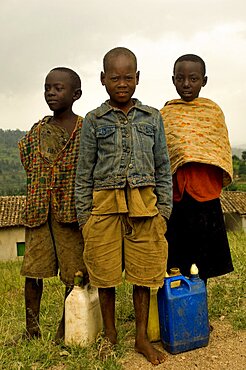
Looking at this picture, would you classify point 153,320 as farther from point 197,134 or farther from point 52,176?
point 197,134

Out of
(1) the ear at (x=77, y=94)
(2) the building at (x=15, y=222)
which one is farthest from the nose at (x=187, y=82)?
(2) the building at (x=15, y=222)

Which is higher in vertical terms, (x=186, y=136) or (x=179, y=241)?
(x=186, y=136)

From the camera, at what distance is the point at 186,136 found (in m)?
2.97

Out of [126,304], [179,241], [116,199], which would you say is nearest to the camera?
[116,199]

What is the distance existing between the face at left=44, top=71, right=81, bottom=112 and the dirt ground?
1.55 metres

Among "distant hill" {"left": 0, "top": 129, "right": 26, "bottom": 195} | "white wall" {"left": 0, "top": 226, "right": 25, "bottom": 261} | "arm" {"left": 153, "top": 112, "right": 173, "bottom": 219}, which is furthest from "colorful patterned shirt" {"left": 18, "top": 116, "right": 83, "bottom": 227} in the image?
"distant hill" {"left": 0, "top": 129, "right": 26, "bottom": 195}

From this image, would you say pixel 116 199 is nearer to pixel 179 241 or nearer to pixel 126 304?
pixel 179 241

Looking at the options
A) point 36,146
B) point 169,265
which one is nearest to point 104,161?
point 36,146

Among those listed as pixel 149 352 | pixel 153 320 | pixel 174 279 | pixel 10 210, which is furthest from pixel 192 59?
pixel 10 210

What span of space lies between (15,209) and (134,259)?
23990 millimetres

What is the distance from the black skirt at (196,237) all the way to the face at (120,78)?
809 mm

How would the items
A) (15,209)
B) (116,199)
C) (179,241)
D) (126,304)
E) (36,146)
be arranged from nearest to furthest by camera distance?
(116,199), (36,146), (179,241), (126,304), (15,209)

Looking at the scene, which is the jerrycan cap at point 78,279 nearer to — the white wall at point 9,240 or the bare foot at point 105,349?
the bare foot at point 105,349

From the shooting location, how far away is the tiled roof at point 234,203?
2625 cm
